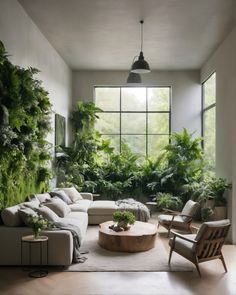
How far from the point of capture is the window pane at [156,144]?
36.8 ft

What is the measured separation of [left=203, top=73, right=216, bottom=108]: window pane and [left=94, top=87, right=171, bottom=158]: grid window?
112 centimetres

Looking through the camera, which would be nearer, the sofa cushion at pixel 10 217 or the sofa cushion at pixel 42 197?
the sofa cushion at pixel 10 217

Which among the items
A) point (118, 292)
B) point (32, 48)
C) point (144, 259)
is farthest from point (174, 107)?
point (118, 292)

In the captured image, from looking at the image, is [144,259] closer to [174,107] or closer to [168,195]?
[168,195]

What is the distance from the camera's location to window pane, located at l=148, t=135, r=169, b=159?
11227 mm

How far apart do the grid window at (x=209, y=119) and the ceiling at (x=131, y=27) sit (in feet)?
2.65

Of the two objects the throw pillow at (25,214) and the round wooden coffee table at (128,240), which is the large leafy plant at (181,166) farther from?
the throw pillow at (25,214)

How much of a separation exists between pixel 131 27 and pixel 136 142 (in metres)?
4.71

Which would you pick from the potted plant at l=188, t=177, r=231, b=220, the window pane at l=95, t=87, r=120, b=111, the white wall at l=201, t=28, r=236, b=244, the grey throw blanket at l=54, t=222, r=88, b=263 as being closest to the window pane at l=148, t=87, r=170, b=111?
the window pane at l=95, t=87, r=120, b=111

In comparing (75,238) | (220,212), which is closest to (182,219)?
(220,212)

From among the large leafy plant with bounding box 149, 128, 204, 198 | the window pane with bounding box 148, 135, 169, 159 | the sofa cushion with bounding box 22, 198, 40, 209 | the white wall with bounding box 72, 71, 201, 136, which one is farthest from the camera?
the window pane with bounding box 148, 135, 169, 159

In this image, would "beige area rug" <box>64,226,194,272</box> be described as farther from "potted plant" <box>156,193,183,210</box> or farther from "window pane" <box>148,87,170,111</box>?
"window pane" <box>148,87,170,111</box>

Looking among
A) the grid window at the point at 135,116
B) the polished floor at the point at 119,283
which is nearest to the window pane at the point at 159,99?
the grid window at the point at 135,116

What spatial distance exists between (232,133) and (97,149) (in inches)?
172
